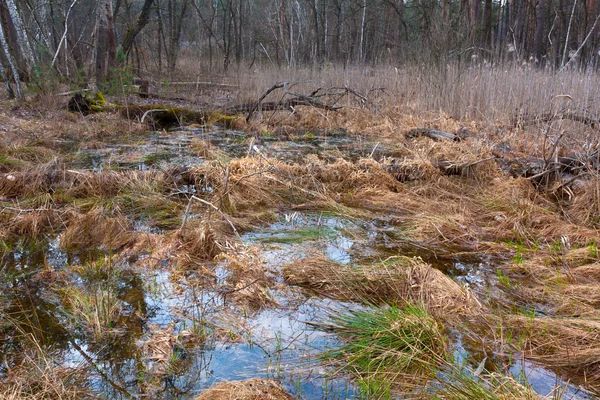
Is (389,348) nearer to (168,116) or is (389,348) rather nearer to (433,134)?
(433,134)

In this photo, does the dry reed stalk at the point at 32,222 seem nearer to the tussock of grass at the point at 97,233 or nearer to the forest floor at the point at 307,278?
the forest floor at the point at 307,278

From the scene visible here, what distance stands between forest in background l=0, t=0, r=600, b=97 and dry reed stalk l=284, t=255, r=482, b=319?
7436 mm

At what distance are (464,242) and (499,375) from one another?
1773 millimetres

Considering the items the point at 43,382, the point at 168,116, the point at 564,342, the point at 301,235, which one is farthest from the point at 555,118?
the point at 168,116

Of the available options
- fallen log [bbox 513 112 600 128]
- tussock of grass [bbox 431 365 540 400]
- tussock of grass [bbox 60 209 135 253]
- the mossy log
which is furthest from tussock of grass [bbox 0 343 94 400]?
the mossy log

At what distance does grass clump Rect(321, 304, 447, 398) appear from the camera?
1976mm

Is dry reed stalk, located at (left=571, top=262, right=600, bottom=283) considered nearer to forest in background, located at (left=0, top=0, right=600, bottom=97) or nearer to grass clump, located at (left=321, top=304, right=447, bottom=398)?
grass clump, located at (left=321, top=304, right=447, bottom=398)

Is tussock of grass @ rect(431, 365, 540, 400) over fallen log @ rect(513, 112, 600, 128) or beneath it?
beneath

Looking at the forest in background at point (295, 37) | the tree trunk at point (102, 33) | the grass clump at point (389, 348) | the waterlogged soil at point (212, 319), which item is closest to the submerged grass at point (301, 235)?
the waterlogged soil at point (212, 319)

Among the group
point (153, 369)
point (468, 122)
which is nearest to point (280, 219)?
point (153, 369)

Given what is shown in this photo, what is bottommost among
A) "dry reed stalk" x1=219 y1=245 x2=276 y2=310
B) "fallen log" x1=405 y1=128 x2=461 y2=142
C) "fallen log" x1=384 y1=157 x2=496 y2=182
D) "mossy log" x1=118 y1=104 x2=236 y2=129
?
"dry reed stalk" x1=219 y1=245 x2=276 y2=310

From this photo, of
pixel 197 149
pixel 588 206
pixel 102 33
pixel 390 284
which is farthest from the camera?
pixel 102 33

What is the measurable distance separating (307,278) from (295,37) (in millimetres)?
18879

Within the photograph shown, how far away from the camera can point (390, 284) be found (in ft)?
9.08
